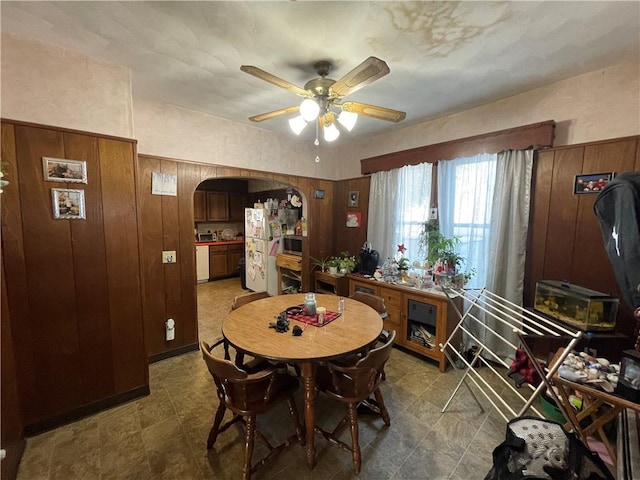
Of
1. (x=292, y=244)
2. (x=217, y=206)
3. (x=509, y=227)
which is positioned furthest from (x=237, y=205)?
(x=509, y=227)

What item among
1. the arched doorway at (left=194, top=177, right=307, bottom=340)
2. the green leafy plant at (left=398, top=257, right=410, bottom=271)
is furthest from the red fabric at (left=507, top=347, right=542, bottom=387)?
the arched doorway at (left=194, top=177, right=307, bottom=340)

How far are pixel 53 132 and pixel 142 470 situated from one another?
2.28 m

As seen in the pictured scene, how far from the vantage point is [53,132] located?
1788 millimetres

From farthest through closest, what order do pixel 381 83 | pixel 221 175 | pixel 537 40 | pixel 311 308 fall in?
pixel 221 175 → pixel 381 83 → pixel 311 308 → pixel 537 40

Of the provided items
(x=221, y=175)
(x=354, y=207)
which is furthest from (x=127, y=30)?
(x=354, y=207)

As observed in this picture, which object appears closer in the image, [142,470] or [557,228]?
[142,470]

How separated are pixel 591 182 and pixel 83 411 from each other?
174 inches

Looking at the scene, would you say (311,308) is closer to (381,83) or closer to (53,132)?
(381,83)

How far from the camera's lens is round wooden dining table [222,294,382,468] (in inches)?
59.8

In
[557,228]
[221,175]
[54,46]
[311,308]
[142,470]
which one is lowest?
[142,470]

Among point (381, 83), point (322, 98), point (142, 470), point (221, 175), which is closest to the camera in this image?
point (142, 470)

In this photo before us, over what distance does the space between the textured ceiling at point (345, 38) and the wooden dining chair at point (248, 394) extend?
6.40 feet

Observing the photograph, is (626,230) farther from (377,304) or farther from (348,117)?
(348,117)

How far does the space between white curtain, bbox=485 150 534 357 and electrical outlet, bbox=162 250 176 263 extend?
3.32 m
